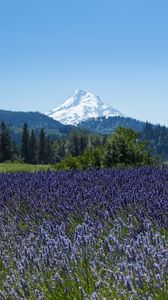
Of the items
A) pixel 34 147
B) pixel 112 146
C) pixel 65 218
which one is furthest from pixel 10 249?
pixel 34 147

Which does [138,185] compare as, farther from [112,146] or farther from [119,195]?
[112,146]

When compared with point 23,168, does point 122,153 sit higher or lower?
higher

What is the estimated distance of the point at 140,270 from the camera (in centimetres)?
288

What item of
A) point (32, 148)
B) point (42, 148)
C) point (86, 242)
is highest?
point (42, 148)

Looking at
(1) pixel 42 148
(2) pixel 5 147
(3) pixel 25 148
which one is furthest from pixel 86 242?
(1) pixel 42 148

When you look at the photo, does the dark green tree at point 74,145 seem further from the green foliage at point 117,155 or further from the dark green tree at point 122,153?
the dark green tree at point 122,153

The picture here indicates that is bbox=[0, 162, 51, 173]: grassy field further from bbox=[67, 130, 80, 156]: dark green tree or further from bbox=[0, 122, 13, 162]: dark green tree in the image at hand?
bbox=[67, 130, 80, 156]: dark green tree

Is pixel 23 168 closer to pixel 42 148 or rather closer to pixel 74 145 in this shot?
pixel 42 148

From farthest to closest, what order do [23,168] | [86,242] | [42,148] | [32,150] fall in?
[42,148], [32,150], [23,168], [86,242]

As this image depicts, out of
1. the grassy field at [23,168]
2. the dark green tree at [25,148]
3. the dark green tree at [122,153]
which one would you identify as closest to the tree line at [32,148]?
the dark green tree at [25,148]

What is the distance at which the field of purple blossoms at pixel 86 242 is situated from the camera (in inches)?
118

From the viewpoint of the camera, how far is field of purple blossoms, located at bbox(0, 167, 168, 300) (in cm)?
299

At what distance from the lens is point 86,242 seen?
373 centimetres

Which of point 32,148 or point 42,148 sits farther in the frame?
point 42,148
